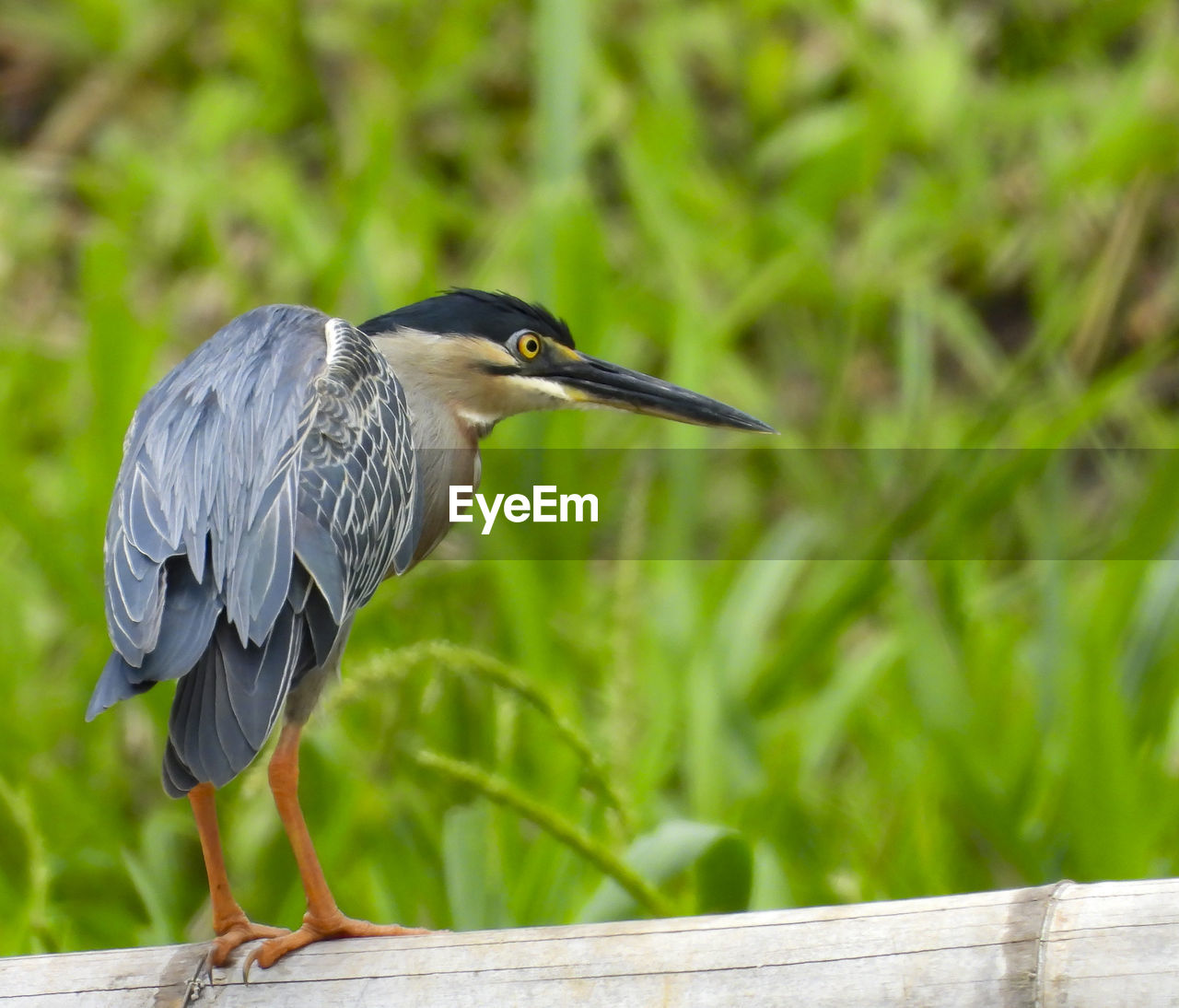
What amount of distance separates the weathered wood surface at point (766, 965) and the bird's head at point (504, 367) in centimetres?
48

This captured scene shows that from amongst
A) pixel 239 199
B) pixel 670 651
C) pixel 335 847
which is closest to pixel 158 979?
pixel 335 847

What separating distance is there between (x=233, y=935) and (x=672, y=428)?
57.8 inches

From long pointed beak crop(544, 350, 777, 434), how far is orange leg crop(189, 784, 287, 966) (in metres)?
0.50

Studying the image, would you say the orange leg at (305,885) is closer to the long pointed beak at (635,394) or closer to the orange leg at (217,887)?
the orange leg at (217,887)

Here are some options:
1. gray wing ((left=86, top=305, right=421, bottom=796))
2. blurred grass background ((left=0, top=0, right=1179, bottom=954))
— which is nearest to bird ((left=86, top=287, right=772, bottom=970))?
gray wing ((left=86, top=305, right=421, bottom=796))

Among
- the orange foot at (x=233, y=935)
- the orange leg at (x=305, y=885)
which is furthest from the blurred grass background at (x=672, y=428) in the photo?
the orange foot at (x=233, y=935)

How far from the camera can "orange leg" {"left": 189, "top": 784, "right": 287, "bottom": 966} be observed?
1.14m

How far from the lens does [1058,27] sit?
3670 mm

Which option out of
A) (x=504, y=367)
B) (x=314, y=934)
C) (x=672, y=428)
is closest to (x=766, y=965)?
(x=314, y=934)

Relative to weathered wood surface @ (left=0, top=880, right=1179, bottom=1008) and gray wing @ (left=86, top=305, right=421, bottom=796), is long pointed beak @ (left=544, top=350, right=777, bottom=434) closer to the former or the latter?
gray wing @ (left=86, top=305, right=421, bottom=796)

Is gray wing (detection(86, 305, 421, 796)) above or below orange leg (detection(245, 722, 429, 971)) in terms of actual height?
above

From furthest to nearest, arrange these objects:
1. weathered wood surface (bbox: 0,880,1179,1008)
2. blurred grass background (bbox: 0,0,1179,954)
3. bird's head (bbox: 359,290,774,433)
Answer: blurred grass background (bbox: 0,0,1179,954)
bird's head (bbox: 359,290,774,433)
weathered wood surface (bbox: 0,880,1179,1008)

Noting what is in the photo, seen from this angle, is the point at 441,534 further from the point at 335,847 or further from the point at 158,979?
the point at 335,847

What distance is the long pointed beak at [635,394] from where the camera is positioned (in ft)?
4.38
